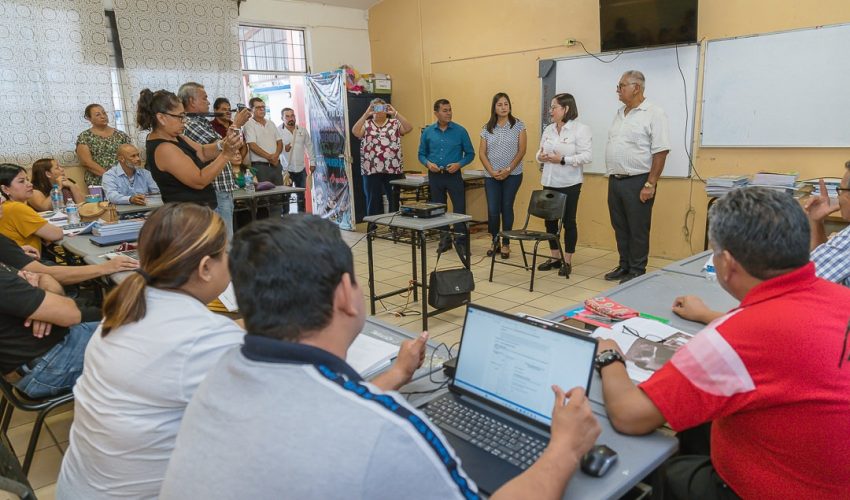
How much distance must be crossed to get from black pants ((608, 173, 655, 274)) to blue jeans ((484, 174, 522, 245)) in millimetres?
1114

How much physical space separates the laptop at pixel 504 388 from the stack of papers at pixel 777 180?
3601 mm

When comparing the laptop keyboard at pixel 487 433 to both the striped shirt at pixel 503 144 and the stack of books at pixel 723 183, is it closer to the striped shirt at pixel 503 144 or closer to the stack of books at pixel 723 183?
the stack of books at pixel 723 183

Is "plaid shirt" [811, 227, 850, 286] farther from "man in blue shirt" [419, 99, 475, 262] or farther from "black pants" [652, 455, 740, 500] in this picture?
"man in blue shirt" [419, 99, 475, 262]

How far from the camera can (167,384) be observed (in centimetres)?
115

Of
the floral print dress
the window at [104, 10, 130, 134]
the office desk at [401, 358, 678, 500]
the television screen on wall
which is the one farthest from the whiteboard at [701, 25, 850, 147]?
the window at [104, 10, 130, 134]

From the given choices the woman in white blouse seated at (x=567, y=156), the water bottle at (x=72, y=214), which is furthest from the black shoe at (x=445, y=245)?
the water bottle at (x=72, y=214)

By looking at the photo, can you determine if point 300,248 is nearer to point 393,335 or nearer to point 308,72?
point 393,335

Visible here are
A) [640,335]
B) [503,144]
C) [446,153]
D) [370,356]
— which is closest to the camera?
[370,356]

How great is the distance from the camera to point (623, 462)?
44.1 inches

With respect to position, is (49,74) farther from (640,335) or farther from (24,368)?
(640,335)

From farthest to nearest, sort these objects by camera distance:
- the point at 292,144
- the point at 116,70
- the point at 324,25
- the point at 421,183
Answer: the point at 324,25 → the point at 292,144 → the point at 421,183 → the point at 116,70

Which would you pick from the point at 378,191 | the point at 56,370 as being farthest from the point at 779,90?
the point at 56,370

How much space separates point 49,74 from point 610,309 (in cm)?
598

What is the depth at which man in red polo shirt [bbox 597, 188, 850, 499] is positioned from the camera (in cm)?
108
